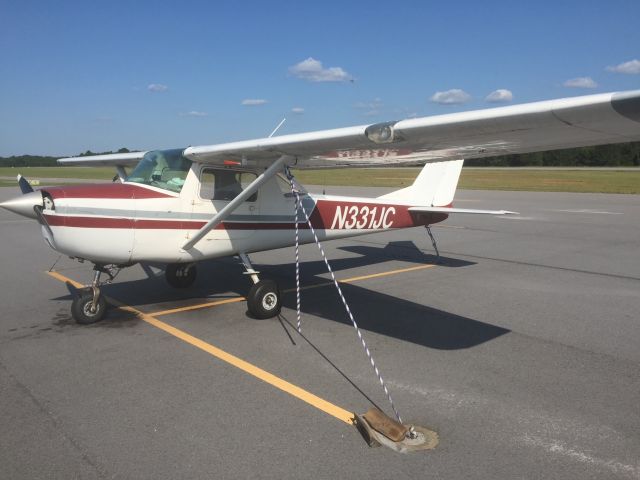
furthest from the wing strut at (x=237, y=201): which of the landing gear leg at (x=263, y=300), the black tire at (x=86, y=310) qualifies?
the black tire at (x=86, y=310)

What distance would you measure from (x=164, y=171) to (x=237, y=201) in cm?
108

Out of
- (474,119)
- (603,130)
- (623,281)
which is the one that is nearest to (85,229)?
(474,119)

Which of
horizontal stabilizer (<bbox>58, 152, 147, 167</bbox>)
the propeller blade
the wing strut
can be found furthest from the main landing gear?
horizontal stabilizer (<bbox>58, 152, 147, 167</bbox>)

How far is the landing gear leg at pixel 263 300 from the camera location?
6.25m

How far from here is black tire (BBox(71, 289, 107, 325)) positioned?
237 inches

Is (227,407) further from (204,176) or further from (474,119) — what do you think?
(204,176)

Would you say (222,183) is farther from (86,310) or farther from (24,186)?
(24,186)

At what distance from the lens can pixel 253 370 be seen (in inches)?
184

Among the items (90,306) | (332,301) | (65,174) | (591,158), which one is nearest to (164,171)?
(90,306)

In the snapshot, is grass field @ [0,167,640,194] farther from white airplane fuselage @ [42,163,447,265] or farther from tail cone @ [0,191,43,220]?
tail cone @ [0,191,43,220]

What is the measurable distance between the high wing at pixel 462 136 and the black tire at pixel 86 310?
207 cm

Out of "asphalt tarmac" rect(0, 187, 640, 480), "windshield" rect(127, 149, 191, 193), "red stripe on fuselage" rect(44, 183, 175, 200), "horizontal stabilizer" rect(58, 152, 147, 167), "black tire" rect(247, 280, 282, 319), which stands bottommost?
"asphalt tarmac" rect(0, 187, 640, 480)

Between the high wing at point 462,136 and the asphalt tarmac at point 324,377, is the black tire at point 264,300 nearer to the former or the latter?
the asphalt tarmac at point 324,377

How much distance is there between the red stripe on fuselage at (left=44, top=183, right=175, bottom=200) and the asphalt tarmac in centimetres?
151
